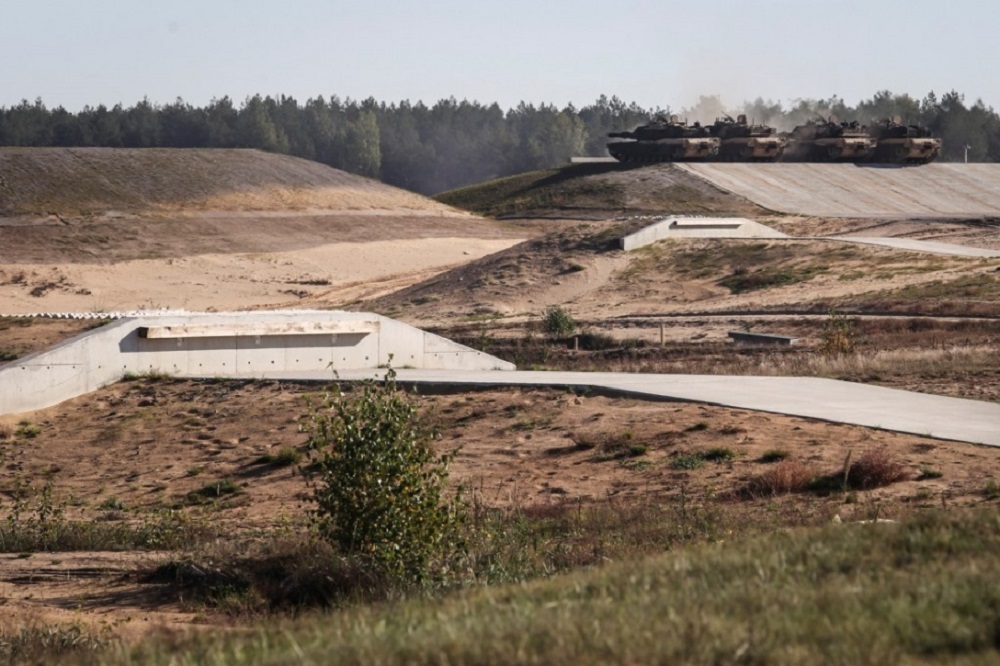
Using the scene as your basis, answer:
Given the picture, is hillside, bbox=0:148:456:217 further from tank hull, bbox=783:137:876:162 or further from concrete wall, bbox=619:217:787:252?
concrete wall, bbox=619:217:787:252

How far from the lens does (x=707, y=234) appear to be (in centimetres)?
4869

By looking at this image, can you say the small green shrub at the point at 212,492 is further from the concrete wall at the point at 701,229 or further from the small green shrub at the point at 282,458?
the concrete wall at the point at 701,229

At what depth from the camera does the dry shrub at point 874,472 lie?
14.4 m

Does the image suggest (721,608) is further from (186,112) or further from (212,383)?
(186,112)

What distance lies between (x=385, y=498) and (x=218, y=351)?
43.3 ft

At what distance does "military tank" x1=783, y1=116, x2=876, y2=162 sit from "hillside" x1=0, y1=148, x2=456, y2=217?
1791cm

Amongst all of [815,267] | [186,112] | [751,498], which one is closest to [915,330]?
[815,267]

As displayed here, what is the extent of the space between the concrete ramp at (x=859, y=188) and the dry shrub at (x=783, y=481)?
4319 cm

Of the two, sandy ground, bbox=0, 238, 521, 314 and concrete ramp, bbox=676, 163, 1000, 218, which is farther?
concrete ramp, bbox=676, 163, 1000, 218

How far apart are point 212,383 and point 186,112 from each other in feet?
317

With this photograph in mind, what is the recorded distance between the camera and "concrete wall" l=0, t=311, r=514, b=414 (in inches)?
901

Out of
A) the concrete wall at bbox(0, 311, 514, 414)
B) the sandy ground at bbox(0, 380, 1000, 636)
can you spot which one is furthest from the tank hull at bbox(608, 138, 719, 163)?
the sandy ground at bbox(0, 380, 1000, 636)

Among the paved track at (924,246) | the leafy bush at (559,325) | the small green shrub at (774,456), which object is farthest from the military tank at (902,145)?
the small green shrub at (774,456)

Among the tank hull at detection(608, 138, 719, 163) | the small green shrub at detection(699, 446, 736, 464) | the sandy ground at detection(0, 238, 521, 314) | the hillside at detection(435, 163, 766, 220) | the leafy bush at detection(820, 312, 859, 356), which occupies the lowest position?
the sandy ground at detection(0, 238, 521, 314)
